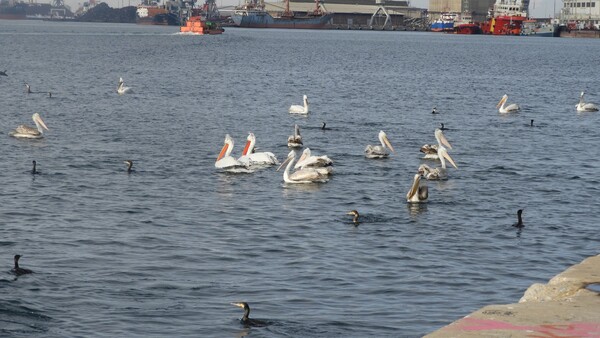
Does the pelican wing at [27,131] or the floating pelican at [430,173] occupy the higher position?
the pelican wing at [27,131]

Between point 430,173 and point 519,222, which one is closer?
point 519,222

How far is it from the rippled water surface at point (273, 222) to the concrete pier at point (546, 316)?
10.7ft

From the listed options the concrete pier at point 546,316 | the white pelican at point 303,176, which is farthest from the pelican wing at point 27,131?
the concrete pier at point 546,316

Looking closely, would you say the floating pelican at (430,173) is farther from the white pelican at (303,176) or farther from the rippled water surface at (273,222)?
the white pelican at (303,176)

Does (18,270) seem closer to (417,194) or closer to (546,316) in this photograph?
(546,316)

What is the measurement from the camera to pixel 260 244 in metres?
22.8

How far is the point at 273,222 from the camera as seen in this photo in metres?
25.2

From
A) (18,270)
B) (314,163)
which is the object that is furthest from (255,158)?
(18,270)

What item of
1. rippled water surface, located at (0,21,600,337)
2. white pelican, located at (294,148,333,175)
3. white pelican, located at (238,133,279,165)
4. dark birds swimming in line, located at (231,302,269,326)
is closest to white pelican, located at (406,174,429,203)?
rippled water surface, located at (0,21,600,337)

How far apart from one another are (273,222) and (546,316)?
1302 centimetres

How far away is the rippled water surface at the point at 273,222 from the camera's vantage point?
58.9 feet

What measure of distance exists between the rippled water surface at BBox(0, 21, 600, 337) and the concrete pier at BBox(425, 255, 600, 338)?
327cm

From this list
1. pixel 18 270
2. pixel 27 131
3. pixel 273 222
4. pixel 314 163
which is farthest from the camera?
pixel 27 131

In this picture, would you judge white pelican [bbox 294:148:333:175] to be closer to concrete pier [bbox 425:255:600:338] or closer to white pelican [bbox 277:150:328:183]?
white pelican [bbox 277:150:328:183]
